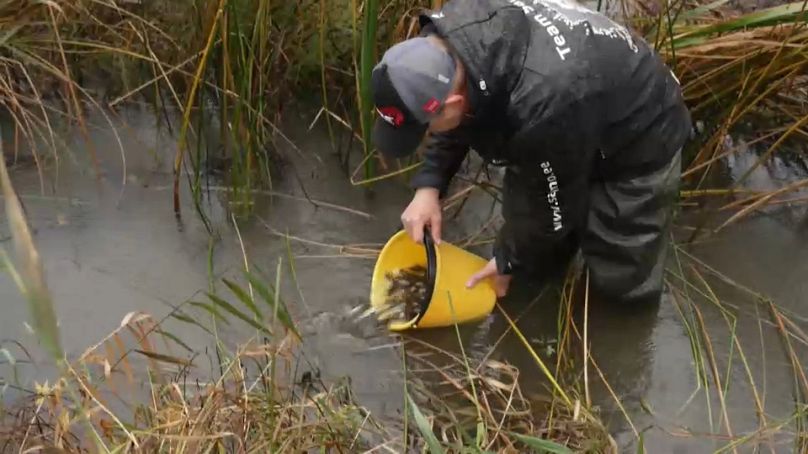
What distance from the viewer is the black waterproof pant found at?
6.74 ft

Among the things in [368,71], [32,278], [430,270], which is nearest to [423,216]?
[430,270]

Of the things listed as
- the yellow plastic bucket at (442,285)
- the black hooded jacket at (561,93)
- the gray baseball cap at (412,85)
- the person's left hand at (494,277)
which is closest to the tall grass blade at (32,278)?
the gray baseball cap at (412,85)

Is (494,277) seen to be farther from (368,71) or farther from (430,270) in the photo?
(368,71)

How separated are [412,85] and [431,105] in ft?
0.18

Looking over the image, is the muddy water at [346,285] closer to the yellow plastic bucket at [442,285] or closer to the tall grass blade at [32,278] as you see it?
the yellow plastic bucket at [442,285]

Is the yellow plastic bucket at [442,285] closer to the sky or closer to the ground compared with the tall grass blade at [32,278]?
closer to the ground

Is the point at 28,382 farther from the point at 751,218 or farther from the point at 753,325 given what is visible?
the point at 751,218

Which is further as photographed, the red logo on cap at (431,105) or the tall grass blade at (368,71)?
the tall grass blade at (368,71)

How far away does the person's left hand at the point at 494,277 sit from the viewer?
2.25 m

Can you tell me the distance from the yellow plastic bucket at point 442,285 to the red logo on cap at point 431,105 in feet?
1.55

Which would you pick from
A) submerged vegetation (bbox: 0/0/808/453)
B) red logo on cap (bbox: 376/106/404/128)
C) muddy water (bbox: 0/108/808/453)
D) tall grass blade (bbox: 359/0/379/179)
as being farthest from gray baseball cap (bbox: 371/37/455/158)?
muddy water (bbox: 0/108/808/453)

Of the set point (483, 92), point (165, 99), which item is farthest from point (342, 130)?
point (483, 92)

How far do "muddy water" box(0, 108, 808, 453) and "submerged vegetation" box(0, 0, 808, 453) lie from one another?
3cm

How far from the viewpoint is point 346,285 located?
2.38m
